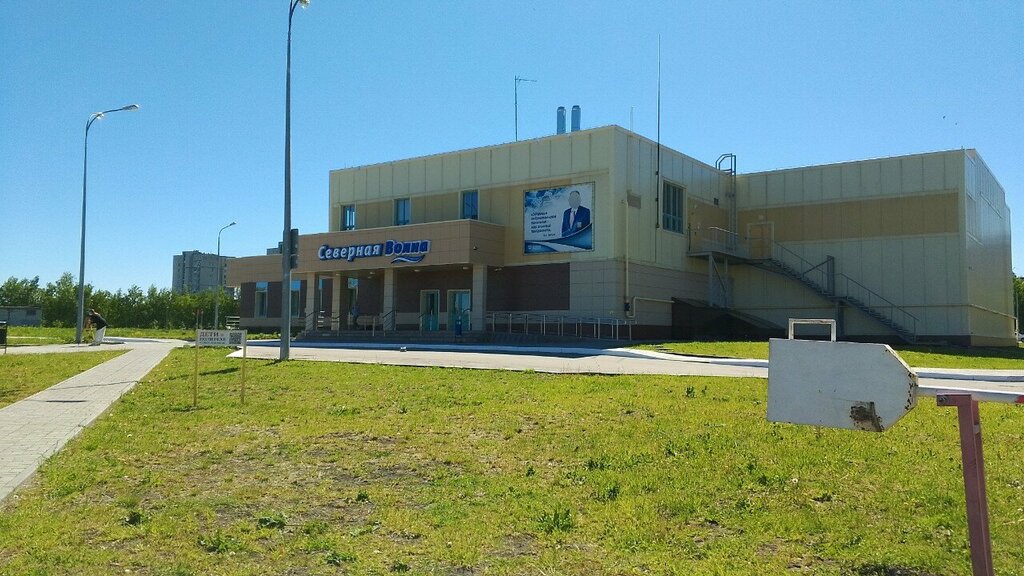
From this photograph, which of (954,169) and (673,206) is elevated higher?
(954,169)

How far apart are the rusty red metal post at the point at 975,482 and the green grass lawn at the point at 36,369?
1316 cm

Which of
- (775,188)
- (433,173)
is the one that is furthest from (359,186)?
(775,188)

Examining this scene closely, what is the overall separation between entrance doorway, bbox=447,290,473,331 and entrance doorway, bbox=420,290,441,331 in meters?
0.88

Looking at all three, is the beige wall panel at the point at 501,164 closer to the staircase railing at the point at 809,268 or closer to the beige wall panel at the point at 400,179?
the beige wall panel at the point at 400,179

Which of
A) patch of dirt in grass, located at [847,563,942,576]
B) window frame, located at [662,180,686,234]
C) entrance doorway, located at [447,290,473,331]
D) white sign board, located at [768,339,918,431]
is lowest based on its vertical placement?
patch of dirt in grass, located at [847,563,942,576]

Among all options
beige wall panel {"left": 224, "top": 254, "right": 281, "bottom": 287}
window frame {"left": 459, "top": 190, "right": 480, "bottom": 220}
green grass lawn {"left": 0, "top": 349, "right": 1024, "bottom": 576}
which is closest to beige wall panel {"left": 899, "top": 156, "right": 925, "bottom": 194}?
window frame {"left": 459, "top": 190, "right": 480, "bottom": 220}

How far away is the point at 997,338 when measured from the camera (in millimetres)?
43719

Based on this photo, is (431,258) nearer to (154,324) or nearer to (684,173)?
(684,173)

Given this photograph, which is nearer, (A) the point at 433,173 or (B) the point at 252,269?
(A) the point at 433,173

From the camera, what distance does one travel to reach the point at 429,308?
147 ft

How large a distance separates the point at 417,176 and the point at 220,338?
32.2 metres

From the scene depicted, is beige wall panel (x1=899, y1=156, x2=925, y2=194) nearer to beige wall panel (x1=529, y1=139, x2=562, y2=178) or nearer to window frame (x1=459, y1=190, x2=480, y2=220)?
beige wall panel (x1=529, y1=139, x2=562, y2=178)

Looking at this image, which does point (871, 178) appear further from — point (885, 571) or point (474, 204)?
point (885, 571)

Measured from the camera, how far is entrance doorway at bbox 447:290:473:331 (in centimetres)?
4281
